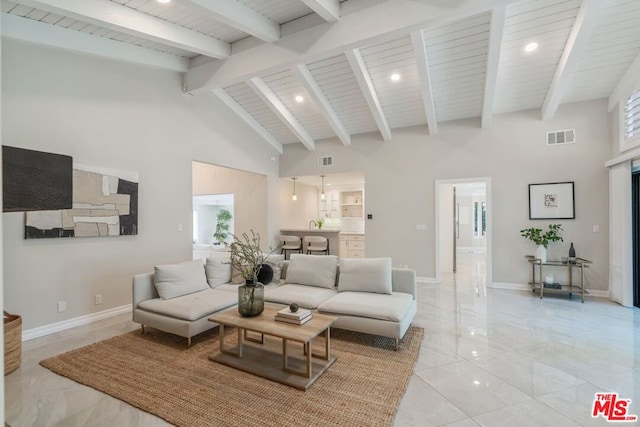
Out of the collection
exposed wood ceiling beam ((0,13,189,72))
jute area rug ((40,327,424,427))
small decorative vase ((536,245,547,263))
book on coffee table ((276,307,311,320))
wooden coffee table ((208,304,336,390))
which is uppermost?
exposed wood ceiling beam ((0,13,189,72))

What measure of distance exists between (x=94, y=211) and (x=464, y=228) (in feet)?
36.9

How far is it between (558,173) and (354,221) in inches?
221

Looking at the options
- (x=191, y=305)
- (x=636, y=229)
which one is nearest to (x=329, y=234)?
(x=191, y=305)

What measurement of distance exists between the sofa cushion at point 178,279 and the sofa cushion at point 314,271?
1144 mm

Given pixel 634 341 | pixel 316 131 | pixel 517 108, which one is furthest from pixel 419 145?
pixel 634 341

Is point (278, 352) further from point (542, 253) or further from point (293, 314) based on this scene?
point (542, 253)

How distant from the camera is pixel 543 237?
5.20 meters

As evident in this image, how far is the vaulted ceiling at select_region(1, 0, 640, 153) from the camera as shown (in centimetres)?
347

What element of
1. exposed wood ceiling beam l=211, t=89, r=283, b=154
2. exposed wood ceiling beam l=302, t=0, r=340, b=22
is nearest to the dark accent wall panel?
exposed wood ceiling beam l=302, t=0, r=340, b=22

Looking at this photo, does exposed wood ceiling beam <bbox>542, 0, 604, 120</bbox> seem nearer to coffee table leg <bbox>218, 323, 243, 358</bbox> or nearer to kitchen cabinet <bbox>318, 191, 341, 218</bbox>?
coffee table leg <bbox>218, 323, 243, 358</bbox>

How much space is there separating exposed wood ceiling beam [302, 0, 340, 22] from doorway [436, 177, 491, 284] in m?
3.56

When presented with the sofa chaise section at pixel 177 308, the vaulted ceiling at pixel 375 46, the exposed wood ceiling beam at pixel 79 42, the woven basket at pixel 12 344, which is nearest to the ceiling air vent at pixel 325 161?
the vaulted ceiling at pixel 375 46

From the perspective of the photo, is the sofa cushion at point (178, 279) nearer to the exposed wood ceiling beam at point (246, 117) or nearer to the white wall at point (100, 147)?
the white wall at point (100, 147)

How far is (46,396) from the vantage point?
246cm
